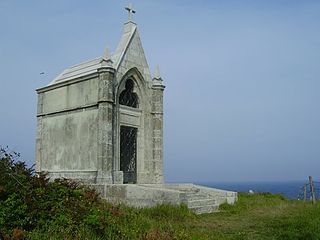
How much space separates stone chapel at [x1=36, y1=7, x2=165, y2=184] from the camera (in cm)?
1642

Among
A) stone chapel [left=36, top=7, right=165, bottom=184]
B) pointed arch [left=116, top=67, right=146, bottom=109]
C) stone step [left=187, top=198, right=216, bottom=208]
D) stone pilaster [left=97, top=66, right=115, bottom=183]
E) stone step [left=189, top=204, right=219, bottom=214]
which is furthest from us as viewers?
pointed arch [left=116, top=67, right=146, bottom=109]

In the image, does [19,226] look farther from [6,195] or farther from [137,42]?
[137,42]

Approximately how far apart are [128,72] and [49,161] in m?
5.84

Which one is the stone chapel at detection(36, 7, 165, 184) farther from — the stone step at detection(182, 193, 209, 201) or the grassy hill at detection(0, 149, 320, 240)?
the grassy hill at detection(0, 149, 320, 240)

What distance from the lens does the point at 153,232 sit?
7.80m

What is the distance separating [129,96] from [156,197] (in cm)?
695

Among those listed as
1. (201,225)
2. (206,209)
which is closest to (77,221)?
(201,225)

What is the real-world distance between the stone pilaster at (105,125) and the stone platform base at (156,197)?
756 millimetres

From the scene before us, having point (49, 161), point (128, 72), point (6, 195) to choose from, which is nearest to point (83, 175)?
point (49, 161)

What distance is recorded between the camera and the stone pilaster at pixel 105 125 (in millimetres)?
16047

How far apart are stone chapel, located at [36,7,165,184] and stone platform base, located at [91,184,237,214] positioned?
1130mm

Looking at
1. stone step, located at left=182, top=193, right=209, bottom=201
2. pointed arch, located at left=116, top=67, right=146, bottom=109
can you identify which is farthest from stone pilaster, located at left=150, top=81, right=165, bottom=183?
stone step, located at left=182, top=193, right=209, bottom=201

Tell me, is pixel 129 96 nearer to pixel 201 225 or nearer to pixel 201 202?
pixel 201 202

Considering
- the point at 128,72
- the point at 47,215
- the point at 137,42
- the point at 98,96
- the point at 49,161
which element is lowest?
the point at 47,215
